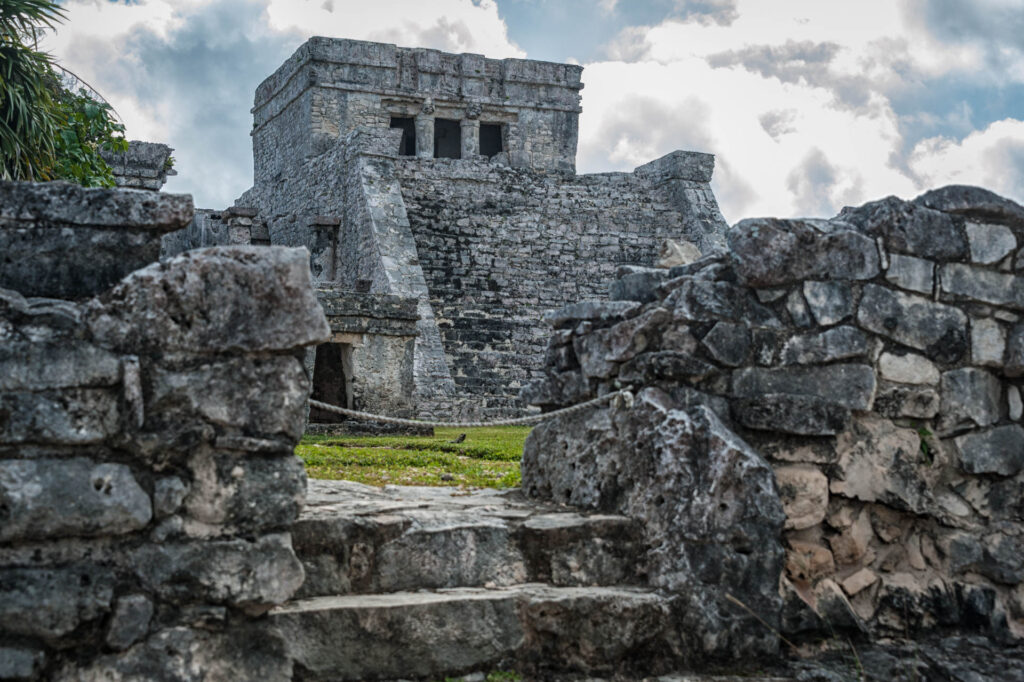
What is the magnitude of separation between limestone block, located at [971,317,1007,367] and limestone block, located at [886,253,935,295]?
0.26 meters

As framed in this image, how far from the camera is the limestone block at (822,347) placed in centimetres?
398

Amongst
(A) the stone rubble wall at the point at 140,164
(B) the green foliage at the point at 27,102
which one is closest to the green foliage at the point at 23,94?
(B) the green foliage at the point at 27,102

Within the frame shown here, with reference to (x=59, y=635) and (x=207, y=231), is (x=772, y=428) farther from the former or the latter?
(x=207, y=231)

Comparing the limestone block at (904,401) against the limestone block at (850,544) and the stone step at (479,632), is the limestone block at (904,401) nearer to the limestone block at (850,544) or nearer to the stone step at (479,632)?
the limestone block at (850,544)

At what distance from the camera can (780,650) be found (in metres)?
3.66

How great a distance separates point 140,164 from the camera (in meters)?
21.7

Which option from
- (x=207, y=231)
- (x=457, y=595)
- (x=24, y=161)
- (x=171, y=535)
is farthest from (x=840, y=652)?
(x=207, y=231)

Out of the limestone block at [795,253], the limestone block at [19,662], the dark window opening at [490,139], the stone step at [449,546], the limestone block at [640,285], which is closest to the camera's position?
the limestone block at [19,662]

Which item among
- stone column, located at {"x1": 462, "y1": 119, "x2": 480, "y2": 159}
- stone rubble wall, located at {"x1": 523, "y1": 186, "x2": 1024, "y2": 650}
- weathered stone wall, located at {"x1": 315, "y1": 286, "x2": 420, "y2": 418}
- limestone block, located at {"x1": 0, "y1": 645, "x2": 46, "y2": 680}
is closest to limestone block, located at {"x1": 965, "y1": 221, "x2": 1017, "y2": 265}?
stone rubble wall, located at {"x1": 523, "y1": 186, "x2": 1024, "y2": 650}

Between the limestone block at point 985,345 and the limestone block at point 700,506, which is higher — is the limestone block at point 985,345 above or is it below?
above

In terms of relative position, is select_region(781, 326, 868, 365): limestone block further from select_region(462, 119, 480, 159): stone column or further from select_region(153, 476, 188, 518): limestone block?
select_region(462, 119, 480, 159): stone column

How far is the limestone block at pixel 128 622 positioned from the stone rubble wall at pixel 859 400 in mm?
1822

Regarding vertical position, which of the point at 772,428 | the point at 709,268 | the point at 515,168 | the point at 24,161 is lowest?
the point at 772,428

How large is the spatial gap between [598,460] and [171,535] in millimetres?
1836
